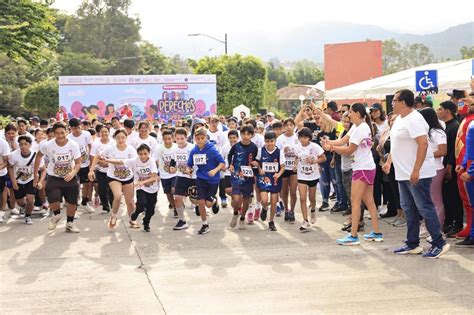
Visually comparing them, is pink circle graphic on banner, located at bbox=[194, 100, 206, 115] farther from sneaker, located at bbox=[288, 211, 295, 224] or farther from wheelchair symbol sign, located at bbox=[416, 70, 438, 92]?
sneaker, located at bbox=[288, 211, 295, 224]

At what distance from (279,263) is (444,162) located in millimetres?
3044

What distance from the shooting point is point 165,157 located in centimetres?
1067

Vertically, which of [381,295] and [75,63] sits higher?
[75,63]

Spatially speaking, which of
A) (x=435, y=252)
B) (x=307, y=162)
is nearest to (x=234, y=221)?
(x=307, y=162)

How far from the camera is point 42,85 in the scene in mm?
45281

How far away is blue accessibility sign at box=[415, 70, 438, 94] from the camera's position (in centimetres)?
1296

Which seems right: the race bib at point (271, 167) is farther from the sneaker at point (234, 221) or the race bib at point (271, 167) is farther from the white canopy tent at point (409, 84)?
the white canopy tent at point (409, 84)

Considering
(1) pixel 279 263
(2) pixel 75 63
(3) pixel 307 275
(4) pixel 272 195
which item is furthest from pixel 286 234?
(2) pixel 75 63

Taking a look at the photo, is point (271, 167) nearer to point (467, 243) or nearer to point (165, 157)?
point (165, 157)

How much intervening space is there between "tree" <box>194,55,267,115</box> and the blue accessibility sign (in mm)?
28700

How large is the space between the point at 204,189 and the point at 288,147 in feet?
5.60

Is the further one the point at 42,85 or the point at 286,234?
the point at 42,85

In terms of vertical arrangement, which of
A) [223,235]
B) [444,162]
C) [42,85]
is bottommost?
[223,235]

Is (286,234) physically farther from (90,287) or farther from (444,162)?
(90,287)
